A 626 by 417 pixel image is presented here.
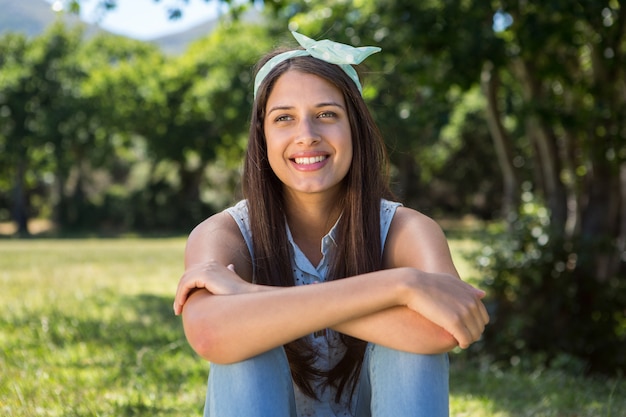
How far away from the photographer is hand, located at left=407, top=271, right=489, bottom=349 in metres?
2.09

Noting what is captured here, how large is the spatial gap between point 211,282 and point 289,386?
0.37 m

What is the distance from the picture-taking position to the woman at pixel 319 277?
207cm

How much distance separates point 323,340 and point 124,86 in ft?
100

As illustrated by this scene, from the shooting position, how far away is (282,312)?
6.72 feet

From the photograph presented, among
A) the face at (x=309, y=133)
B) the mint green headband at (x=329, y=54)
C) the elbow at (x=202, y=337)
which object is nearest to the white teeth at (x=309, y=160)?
the face at (x=309, y=133)

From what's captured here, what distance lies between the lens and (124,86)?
31516mm

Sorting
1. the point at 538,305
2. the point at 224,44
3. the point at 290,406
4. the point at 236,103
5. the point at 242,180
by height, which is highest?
the point at 224,44

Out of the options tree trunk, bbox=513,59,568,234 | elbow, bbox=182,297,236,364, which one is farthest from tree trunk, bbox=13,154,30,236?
elbow, bbox=182,297,236,364

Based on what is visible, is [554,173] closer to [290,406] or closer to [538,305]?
[538,305]

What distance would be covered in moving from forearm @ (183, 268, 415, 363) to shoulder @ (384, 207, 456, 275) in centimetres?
27

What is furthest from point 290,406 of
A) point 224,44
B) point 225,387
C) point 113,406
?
point 224,44

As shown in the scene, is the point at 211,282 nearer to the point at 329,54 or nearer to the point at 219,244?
the point at 219,244

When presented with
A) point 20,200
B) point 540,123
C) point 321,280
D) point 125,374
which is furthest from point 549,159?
point 20,200

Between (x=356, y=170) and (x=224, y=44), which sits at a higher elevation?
(x=224, y=44)
